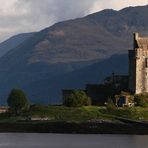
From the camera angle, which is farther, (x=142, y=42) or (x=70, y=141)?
(x=142, y=42)

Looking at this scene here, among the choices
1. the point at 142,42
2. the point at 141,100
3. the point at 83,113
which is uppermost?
the point at 142,42

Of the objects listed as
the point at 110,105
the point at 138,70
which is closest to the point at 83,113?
the point at 110,105

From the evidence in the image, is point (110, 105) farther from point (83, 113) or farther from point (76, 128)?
point (76, 128)

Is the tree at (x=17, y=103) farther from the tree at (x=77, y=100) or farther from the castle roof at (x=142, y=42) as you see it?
the castle roof at (x=142, y=42)

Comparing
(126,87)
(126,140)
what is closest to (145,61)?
(126,87)

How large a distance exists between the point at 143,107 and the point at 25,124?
53.6 feet

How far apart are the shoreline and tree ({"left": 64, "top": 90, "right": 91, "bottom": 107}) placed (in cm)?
807

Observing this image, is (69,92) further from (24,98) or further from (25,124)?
(25,124)

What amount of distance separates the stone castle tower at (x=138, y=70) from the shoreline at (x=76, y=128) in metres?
13.7

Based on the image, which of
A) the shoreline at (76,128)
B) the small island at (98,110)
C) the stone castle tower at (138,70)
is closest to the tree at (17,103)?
the small island at (98,110)

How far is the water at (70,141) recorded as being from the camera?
8869cm

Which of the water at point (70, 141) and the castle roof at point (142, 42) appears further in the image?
the castle roof at point (142, 42)

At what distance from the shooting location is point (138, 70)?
4823 inches

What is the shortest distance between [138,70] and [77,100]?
10265mm
